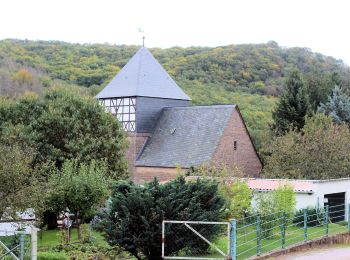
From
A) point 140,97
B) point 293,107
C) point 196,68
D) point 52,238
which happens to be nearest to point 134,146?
point 140,97

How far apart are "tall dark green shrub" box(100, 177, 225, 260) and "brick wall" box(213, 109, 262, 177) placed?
2317cm

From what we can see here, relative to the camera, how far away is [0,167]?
22.9 m

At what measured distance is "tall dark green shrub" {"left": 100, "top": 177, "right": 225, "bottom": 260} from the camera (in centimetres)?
1911

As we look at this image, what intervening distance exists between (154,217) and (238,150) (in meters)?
27.2

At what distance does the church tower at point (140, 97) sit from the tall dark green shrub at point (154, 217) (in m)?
27.0

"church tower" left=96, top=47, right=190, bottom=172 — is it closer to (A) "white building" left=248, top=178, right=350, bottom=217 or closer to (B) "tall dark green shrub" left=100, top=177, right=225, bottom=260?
(A) "white building" left=248, top=178, right=350, bottom=217

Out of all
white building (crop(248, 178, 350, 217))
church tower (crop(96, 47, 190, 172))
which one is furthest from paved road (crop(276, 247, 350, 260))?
church tower (crop(96, 47, 190, 172))

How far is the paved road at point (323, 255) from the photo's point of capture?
62.6ft

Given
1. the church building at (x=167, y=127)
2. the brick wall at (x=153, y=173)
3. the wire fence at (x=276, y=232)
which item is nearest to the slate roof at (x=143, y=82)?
the church building at (x=167, y=127)

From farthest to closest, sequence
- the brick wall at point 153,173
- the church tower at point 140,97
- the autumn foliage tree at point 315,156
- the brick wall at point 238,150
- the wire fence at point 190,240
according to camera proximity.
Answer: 1. the church tower at point 140,97
2. the brick wall at point 238,150
3. the brick wall at point 153,173
4. the autumn foliage tree at point 315,156
5. the wire fence at point 190,240

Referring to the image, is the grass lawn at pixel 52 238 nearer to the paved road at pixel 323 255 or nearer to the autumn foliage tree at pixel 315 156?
the paved road at pixel 323 255

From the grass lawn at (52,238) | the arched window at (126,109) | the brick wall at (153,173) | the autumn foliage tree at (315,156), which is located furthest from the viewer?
the arched window at (126,109)

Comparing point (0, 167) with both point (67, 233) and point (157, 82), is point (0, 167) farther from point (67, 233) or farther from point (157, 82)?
point (157, 82)

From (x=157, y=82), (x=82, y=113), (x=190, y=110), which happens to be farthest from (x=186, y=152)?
(x=82, y=113)
